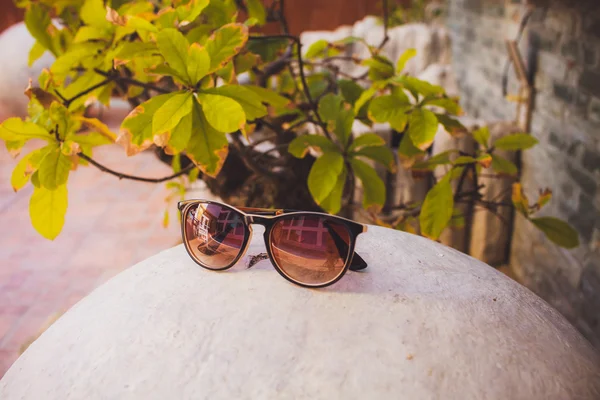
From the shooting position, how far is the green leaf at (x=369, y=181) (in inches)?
52.5

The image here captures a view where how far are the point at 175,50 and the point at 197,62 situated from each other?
0.17 ft

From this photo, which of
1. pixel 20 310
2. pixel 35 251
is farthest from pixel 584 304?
pixel 35 251

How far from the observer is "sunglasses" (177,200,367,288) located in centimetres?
84

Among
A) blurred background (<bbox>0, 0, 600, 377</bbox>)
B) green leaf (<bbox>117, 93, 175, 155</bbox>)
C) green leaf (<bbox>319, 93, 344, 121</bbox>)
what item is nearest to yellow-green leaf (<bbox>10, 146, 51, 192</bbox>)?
green leaf (<bbox>117, 93, 175, 155</bbox>)

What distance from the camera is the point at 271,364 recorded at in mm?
712

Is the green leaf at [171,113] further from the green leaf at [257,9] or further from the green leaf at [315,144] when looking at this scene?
the green leaf at [257,9]

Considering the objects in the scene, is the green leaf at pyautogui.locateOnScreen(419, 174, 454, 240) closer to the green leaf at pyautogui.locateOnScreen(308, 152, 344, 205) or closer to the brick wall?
the green leaf at pyautogui.locateOnScreen(308, 152, 344, 205)

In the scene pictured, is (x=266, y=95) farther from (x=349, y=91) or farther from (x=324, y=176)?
(x=349, y=91)

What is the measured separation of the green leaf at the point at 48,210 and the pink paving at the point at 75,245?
1.29 m

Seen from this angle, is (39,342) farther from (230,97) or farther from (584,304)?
(584,304)

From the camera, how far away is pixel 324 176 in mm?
1261

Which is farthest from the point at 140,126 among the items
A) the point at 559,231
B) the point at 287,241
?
the point at 559,231

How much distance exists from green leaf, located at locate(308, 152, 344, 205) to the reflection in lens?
0.35 meters

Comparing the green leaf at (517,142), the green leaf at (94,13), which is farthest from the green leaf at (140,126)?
the green leaf at (517,142)
